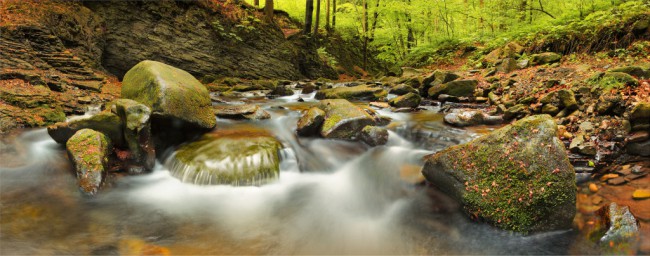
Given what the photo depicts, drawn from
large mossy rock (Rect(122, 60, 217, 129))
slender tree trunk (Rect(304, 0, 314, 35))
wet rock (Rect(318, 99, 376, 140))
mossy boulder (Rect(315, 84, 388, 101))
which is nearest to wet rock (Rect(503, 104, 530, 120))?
wet rock (Rect(318, 99, 376, 140))

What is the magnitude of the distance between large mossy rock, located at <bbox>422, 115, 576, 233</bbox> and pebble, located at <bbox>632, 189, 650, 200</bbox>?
2.91ft

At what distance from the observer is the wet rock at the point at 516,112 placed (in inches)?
264

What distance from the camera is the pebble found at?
3.52 meters

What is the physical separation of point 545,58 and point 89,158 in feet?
37.6

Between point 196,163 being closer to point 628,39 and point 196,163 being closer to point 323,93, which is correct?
point 323,93

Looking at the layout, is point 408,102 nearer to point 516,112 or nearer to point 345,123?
point 516,112

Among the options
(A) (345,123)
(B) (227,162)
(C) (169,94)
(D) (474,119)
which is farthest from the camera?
(D) (474,119)

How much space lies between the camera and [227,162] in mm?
4988

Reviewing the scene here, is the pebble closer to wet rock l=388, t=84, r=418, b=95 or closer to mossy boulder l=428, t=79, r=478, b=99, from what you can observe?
mossy boulder l=428, t=79, r=478, b=99

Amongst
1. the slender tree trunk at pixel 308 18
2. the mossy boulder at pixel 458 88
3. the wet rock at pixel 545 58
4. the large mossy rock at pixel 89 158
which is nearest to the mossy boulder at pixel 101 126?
the large mossy rock at pixel 89 158

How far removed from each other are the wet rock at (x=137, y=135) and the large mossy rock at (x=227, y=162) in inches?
15.5

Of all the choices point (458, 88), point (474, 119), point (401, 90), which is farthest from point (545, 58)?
point (474, 119)

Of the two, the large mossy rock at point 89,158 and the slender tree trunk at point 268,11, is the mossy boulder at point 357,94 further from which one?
the slender tree trunk at point 268,11

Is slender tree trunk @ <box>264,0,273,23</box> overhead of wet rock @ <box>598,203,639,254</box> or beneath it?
overhead
